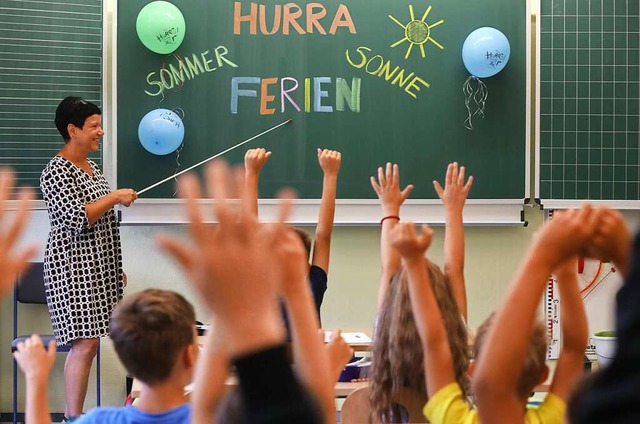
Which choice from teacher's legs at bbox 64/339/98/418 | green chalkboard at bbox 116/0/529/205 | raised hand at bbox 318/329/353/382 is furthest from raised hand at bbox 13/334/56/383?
green chalkboard at bbox 116/0/529/205

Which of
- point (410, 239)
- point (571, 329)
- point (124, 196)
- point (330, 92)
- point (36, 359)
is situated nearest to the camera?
point (410, 239)

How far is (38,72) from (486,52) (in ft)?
8.05

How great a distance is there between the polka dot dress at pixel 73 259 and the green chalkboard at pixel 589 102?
2.49 m

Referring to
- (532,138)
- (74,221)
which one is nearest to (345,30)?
(532,138)

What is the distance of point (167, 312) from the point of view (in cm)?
165

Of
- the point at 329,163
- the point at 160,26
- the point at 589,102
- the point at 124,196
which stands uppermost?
the point at 160,26

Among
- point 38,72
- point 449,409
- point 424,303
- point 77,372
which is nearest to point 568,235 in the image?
point 424,303

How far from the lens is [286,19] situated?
4773 mm

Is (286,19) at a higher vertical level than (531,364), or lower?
higher

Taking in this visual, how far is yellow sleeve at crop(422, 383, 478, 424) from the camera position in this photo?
149 cm

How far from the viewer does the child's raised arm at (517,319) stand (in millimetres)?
859

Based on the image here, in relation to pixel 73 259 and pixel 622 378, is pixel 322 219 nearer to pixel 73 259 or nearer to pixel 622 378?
pixel 73 259

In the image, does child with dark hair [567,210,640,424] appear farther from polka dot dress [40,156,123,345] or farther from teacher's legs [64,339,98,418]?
teacher's legs [64,339,98,418]

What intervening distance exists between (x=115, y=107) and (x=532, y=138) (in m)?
2.37
